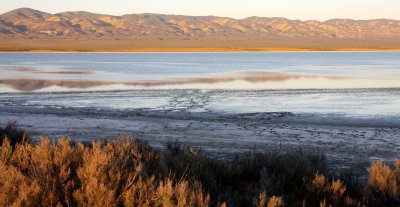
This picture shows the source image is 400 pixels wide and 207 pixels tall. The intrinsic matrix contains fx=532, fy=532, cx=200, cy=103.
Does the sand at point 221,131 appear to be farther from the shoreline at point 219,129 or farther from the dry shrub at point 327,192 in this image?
the dry shrub at point 327,192

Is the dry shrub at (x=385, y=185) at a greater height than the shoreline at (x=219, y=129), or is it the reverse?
the dry shrub at (x=385, y=185)

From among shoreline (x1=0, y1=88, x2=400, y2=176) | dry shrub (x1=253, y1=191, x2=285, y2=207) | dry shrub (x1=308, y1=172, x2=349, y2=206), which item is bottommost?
shoreline (x1=0, y1=88, x2=400, y2=176)

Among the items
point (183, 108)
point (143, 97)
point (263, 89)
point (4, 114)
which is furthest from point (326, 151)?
point (263, 89)

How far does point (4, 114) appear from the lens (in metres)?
16.5

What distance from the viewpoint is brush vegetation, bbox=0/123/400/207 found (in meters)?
4.40

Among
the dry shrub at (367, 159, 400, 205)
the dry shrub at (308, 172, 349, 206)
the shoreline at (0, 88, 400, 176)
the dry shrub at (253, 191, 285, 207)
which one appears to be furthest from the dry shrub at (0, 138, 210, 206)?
the shoreline at (0, 88, 400, 176)

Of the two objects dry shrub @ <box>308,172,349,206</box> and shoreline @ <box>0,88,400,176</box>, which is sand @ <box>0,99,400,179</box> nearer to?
shoreline @ <box>0,88,400,176</box>

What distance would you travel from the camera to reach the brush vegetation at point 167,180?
14.4 ft

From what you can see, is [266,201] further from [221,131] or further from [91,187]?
[221,131]

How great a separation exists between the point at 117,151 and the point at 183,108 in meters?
11.5

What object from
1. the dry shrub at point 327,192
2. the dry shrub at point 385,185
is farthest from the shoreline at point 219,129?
the dry shrub at point 327,192

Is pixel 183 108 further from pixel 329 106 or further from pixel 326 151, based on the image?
pixel 326 151

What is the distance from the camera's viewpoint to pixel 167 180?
195 inches

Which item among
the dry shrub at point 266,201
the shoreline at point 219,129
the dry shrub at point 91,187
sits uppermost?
the dry shrub at point 91,187
